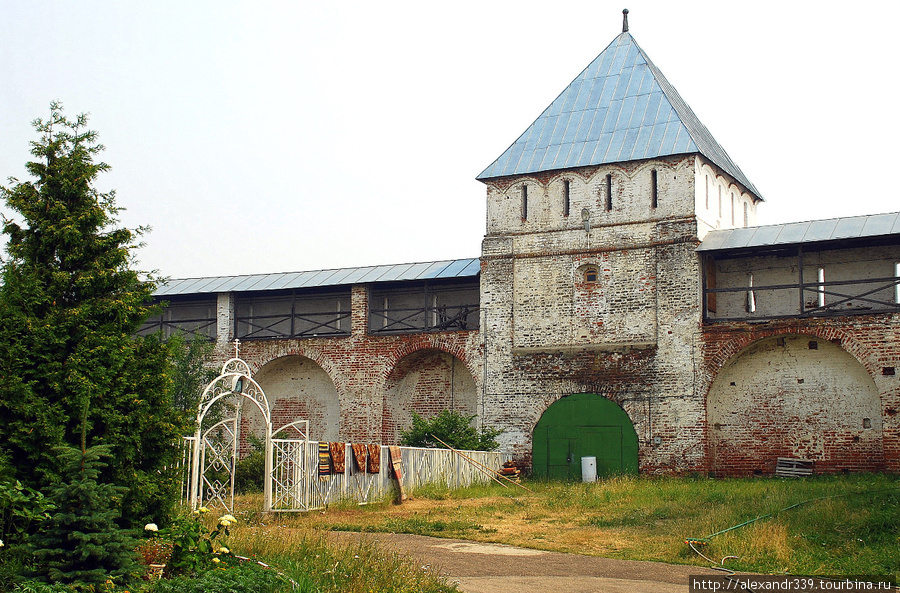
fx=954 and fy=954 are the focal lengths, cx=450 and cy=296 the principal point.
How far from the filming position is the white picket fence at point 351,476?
13.7 m

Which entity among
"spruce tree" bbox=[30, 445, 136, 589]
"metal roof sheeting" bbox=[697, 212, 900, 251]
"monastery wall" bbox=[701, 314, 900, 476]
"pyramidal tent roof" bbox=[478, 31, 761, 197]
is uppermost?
"pyramidal tent roof" bbox=[478, 31, 761, 197]

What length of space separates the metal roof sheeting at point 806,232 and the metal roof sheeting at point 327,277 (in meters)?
5.77

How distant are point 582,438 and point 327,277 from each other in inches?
314

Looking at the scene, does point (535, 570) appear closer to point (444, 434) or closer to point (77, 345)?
point (77, 345)

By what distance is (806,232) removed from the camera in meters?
19.7

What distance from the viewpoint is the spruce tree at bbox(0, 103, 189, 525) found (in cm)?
784

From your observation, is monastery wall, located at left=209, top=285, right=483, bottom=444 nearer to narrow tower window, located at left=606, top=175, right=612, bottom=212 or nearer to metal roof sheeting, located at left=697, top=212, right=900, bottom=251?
narrow tower window, located at left=606, top=175, right=612, bottom=212

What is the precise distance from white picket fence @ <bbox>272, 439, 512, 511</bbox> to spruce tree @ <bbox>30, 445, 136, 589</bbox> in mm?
6231

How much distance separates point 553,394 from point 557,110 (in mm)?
7266

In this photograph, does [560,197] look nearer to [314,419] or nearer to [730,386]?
[730,386]

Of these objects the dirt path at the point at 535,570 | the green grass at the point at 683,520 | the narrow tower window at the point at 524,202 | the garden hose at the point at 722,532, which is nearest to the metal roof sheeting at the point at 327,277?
the narrow tower window at the point at 524,202

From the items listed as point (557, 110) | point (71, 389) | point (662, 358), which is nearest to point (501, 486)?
point (662, 358)

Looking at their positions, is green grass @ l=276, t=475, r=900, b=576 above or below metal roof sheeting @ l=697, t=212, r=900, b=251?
below

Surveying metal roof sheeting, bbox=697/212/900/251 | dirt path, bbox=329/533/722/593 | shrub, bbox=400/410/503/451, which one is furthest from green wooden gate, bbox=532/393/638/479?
dirt path, bbox=329/533/722/593
